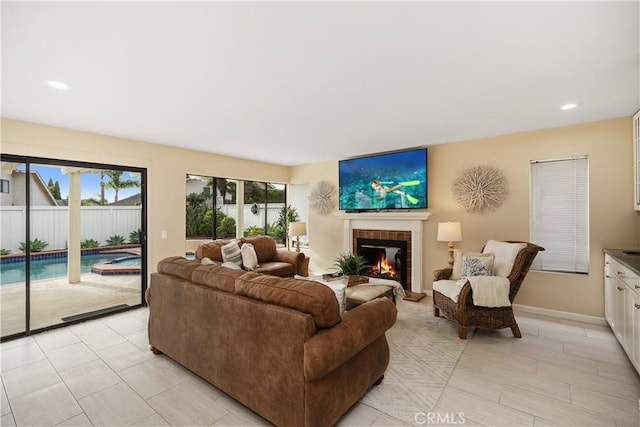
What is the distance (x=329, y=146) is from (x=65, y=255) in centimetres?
418

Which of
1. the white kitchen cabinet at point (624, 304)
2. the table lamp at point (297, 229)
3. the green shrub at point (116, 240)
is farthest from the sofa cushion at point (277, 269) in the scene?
the white kitchen cabinet at point (624, 304)

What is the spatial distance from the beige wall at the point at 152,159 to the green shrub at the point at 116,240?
1.18ft

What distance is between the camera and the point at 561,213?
3.85 meters

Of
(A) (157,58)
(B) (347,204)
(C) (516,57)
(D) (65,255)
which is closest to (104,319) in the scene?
(D) (65,255)

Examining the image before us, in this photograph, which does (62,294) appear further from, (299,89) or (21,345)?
(299,89)

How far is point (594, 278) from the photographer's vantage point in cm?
358

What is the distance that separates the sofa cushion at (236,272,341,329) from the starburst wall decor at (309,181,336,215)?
4269mm

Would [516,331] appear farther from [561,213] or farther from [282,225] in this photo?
[282,225]

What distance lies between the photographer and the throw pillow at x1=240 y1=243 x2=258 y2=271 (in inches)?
191

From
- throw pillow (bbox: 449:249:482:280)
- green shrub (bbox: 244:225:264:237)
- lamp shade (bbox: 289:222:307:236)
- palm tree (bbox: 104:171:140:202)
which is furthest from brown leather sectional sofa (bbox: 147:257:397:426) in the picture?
green shrub (bbox: 244:225:264:237)

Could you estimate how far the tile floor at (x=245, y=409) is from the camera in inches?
76.5

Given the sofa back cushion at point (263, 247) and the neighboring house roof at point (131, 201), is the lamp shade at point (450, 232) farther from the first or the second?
the neighboring house roof at point (131, 201)

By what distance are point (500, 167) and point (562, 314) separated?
2.14m

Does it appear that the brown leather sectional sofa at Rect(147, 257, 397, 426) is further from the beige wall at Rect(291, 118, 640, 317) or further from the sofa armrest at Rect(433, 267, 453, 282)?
the beige wall at Rect(291, 118, 640, 317)
